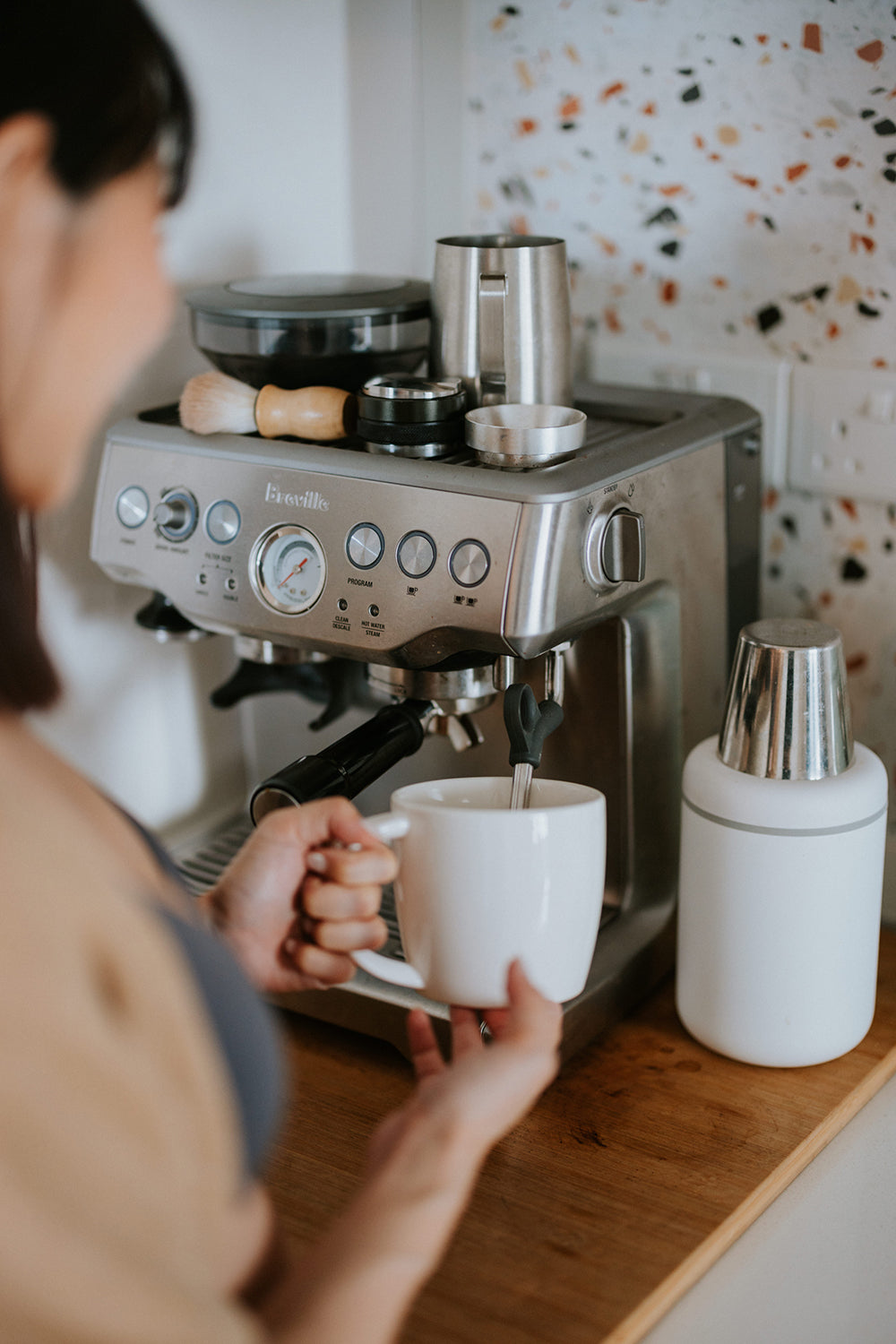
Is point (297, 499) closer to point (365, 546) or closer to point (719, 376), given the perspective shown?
point (365, 546)

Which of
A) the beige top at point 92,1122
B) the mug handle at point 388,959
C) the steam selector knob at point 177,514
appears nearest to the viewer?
the beige top at point 92,1122

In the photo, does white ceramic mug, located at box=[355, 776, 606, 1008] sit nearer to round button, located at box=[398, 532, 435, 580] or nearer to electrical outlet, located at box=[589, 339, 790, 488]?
round button, located at box=[398, 532, 435, 580]

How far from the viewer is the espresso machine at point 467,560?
2.26 feet

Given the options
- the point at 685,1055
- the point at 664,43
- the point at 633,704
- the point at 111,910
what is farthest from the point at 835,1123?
the point at 664,43

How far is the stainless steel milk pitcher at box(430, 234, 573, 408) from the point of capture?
0.76m

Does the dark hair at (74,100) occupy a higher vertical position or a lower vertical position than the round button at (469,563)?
higher

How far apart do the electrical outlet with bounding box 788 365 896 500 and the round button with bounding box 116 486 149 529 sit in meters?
0.44

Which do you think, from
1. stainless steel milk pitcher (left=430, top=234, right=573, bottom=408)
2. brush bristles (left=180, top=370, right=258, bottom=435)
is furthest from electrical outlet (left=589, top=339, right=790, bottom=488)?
brush bristles (left=180, top=370, right=258, bottom=435)

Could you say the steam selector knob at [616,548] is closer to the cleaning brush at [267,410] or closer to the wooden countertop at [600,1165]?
the cleaning brush at [267,410]

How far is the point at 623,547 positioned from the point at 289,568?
186 millimetres

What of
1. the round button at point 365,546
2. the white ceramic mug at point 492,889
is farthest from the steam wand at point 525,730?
the round button at point 365,546

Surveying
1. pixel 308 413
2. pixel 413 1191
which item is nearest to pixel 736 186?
pixel 308 413

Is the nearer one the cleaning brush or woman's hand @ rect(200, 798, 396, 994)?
woman's hand @ rect(200, 798, 396, 994)

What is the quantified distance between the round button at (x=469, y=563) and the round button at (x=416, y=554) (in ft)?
0.05
